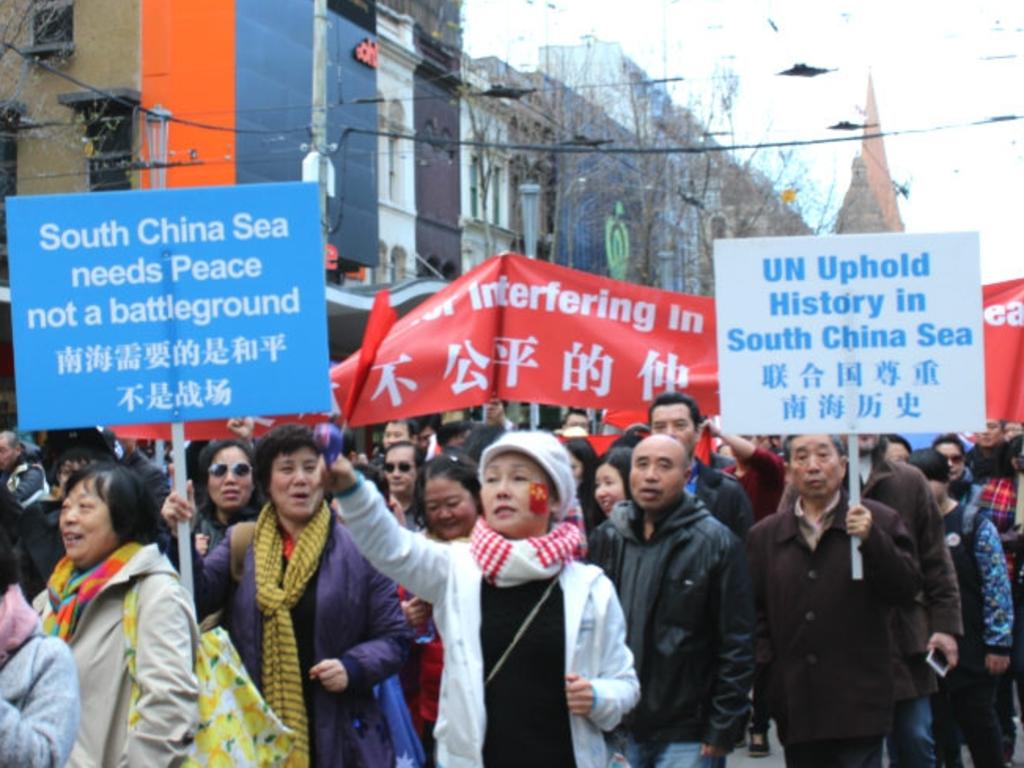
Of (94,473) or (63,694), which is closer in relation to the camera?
(63,694)

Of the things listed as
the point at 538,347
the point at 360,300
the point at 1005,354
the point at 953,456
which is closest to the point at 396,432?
the point at 538,347

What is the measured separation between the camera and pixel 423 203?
135ft

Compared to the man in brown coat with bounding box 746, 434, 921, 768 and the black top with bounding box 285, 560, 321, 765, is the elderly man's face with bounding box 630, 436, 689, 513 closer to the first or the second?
the man in brown coat with bounding box 746, 434, 921, 768

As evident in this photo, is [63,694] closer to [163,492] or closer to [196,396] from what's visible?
[196,396]

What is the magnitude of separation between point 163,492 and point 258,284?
3.04m

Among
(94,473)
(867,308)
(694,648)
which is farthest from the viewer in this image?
(867,308)

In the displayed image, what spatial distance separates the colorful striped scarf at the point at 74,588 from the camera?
4820 millimetres

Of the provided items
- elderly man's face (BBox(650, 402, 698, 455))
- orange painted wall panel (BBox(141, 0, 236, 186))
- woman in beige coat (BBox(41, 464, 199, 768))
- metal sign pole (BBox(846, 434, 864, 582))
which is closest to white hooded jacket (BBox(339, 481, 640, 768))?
woman in beige coat (BBox(41, 464, 199, 768))

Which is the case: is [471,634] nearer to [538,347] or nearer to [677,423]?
[677,423]

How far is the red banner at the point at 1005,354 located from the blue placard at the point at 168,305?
4.49 meters

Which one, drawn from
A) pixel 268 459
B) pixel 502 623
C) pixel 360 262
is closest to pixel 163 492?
pixel 268 459

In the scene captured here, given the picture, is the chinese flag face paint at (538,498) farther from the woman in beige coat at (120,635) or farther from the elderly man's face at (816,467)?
the elderly man's face at (816,467)

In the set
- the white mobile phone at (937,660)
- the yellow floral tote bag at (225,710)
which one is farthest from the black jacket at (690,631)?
the white mobile phone at (937,660)

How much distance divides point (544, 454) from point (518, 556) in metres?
0.31
